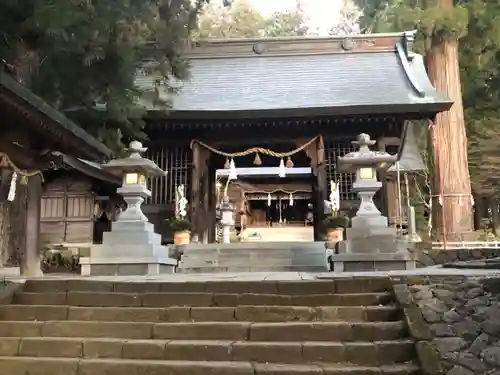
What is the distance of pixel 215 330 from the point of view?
5125 mm

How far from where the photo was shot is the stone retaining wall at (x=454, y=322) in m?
4.13

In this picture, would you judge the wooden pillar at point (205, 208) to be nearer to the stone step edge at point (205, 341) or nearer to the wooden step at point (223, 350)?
the stone step edge at point (205, 341)

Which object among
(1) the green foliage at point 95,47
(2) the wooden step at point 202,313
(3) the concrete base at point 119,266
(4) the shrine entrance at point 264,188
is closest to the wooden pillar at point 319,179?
(4) the shrine entrance at point 264,188

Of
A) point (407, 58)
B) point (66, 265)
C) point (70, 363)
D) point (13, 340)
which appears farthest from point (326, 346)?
point (407, 58)

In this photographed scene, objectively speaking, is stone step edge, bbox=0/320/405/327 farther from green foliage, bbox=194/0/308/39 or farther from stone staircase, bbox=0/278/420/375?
green foliage, bbox=194/0/308/39

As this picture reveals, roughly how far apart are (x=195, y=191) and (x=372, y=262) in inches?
236

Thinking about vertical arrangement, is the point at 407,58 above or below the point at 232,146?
above

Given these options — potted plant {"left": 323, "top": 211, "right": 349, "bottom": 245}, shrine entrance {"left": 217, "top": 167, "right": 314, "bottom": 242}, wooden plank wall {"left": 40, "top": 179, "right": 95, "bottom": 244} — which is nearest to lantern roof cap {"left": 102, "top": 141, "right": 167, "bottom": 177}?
wooden plank wall {"left": 40, "top": 179, "right": 95, "bottom": 244}

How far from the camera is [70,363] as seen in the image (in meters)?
4.73

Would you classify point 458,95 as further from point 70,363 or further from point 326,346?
point 70,363

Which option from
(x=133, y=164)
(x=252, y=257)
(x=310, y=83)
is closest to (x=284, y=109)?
(x=310, y=83)

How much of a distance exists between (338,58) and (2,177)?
40.5ft

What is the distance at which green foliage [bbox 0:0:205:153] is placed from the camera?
8391mm

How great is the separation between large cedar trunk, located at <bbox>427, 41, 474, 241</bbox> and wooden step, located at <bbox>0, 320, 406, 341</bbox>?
11542mm
